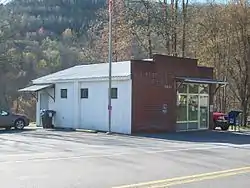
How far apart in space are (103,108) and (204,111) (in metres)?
7.20

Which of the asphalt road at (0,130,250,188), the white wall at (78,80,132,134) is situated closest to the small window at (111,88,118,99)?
the white wall at (78,80,132,134)

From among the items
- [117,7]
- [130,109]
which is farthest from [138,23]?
[130,109]

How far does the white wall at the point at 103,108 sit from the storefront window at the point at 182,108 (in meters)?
4.00

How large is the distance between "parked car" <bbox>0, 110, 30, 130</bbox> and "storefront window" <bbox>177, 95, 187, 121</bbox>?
974 cm

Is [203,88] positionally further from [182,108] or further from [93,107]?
[93,107]

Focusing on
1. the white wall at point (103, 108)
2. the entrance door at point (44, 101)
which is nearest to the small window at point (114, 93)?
the white wall at point (103, 108)

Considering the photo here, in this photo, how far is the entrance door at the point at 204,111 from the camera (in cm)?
3253

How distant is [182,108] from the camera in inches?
1217

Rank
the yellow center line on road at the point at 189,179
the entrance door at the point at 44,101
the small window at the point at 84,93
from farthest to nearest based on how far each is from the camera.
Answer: the entrance door at the point at 44,101 < the small window at the point at 84,93 < the yellow center line on road at the point at 189,179

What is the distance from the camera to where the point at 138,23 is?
4469 centimetres

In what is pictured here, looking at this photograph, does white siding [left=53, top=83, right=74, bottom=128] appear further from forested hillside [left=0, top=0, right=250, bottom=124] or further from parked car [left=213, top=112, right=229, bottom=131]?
forested hillside [left=0, top=0, right=250, bottom=124]

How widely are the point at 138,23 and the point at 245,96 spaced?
11.3 metres

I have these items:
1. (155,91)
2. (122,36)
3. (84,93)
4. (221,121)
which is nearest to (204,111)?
(221,121)

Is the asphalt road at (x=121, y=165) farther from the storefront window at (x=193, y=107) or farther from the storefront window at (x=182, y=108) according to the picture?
the storefront window at (x=193, y=107)
